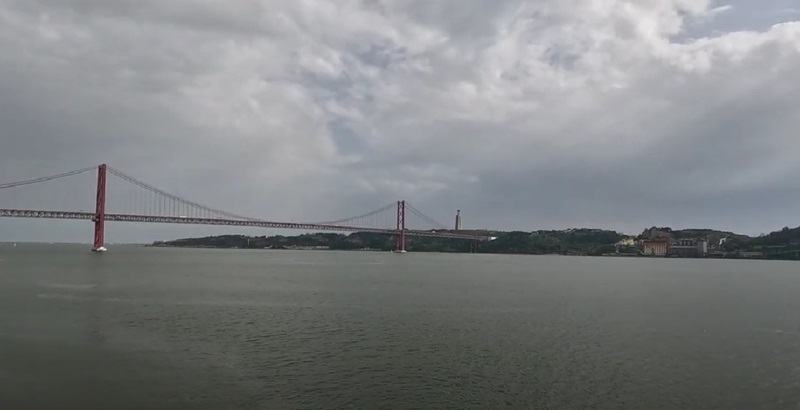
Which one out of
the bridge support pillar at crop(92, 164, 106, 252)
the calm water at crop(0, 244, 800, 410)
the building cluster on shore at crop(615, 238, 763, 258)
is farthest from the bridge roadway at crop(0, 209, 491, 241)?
the building cluster on shore at crop(615, 238, 763, 258)

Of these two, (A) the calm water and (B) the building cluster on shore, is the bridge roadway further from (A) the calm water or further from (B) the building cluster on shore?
(B) the building cluster on shore

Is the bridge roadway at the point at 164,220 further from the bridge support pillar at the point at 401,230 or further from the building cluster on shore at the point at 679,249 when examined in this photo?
the building cluster on shore at the point at 679,249

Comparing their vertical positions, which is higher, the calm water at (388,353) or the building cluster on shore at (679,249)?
the building cluster on shore at (679,249)

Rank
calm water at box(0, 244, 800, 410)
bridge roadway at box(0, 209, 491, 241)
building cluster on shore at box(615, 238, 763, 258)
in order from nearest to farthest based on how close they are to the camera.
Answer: calm water at box(0, 244, 800, 410) < bridge roadway at box(0, 209, 491, 241) < building cluster on shore at box(615, 238, 763, 258)

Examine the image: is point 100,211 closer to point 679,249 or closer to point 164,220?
point 164,220

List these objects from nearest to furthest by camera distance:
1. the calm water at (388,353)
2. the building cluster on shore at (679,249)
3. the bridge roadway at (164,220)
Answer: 1. the calm water at (388,353)
2. the bridge roadway at (164,220)
3. the building cluster on shore at (679,249)

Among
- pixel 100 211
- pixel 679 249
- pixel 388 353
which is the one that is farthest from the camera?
pixel 679 249

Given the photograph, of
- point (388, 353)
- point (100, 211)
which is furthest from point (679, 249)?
point (388, 353)

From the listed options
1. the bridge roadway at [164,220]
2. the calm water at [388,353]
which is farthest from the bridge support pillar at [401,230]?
the calm water at [388,353]

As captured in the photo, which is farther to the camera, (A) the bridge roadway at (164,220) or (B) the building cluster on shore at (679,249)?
Answer: (B) the building cluster on shore at (679,249)

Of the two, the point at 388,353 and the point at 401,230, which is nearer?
the point at 388,353

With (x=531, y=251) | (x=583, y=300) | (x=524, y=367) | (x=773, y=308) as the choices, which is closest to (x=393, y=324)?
(x=524, y=367)
